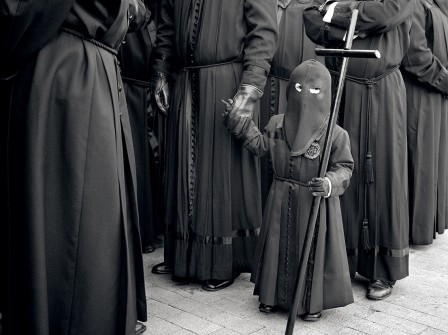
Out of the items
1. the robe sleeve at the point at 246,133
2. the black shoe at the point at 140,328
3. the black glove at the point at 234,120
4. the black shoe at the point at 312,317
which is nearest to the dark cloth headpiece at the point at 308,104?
the robe sleeve at the point at 246,133

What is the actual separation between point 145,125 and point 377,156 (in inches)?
82.2

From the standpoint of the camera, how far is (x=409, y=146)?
586cm

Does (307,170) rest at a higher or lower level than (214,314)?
higher

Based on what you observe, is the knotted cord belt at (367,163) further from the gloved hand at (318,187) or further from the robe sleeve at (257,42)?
the gloved hand at (318,187)

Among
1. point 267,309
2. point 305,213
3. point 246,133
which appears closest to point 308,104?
point 246,133

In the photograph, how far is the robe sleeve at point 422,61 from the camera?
214 inches

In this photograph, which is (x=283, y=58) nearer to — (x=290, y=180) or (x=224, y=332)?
(x=290, y=180)

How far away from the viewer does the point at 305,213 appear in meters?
3.91

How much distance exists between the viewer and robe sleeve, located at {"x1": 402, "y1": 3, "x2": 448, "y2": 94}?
17.8ft

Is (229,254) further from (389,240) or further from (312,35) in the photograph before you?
(312,35)

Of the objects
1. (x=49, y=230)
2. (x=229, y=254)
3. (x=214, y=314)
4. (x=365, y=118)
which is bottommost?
(x=214, y=314)

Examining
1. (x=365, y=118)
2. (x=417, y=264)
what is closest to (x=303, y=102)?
(x=365, y=118)

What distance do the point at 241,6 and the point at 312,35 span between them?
570 millimetres

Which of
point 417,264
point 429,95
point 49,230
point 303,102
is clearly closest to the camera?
point 49,230
